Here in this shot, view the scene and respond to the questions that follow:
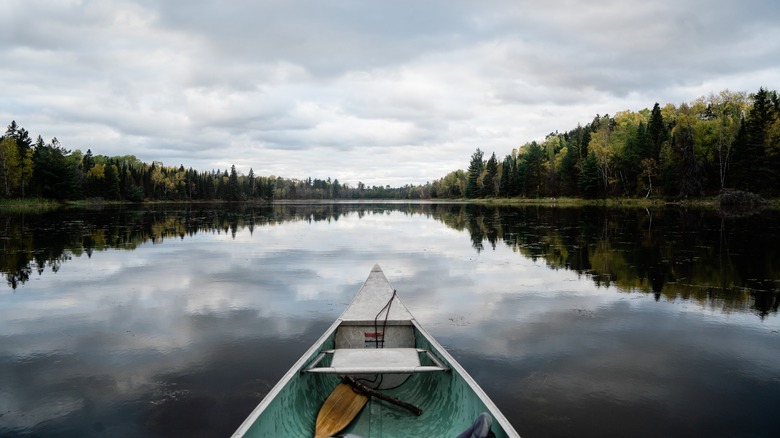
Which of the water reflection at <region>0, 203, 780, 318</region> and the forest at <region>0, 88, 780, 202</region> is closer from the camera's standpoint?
the water reflection at <region>0, 203, 780, 318</region>

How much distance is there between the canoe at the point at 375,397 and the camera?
192 inches

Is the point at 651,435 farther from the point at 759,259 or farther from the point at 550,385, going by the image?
the point at 759,259

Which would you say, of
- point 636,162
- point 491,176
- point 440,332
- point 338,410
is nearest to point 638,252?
point 440,332

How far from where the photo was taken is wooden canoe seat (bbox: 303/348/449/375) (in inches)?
226

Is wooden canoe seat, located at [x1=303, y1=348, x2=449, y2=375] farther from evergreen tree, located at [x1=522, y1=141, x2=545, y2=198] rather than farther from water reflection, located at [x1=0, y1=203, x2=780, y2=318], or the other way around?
evergreen tree, located at [x1=522, y1=141, x2=545, y2=198]

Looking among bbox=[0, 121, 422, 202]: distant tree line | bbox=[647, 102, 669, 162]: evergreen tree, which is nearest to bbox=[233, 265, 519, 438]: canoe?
bbox=[647, 102, 669, 162]: evergreen tree

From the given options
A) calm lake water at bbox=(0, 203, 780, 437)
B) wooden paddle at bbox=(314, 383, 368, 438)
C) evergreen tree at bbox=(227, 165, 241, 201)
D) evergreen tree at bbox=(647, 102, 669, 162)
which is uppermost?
evergreen tree at bbox=(647, 102, 669, 162)

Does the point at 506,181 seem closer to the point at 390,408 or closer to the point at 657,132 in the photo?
the point at 657,132

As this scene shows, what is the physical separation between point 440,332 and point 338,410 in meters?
4.73

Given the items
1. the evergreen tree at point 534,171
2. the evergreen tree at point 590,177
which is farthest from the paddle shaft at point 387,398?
the evergreen tree at point 534,171

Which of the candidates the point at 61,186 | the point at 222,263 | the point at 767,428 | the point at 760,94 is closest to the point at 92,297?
the point at 222,263

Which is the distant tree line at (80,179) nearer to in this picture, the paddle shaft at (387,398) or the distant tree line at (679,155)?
the paddle shaft at (387,398)

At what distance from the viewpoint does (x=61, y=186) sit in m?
83.5

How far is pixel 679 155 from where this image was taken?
218ft
